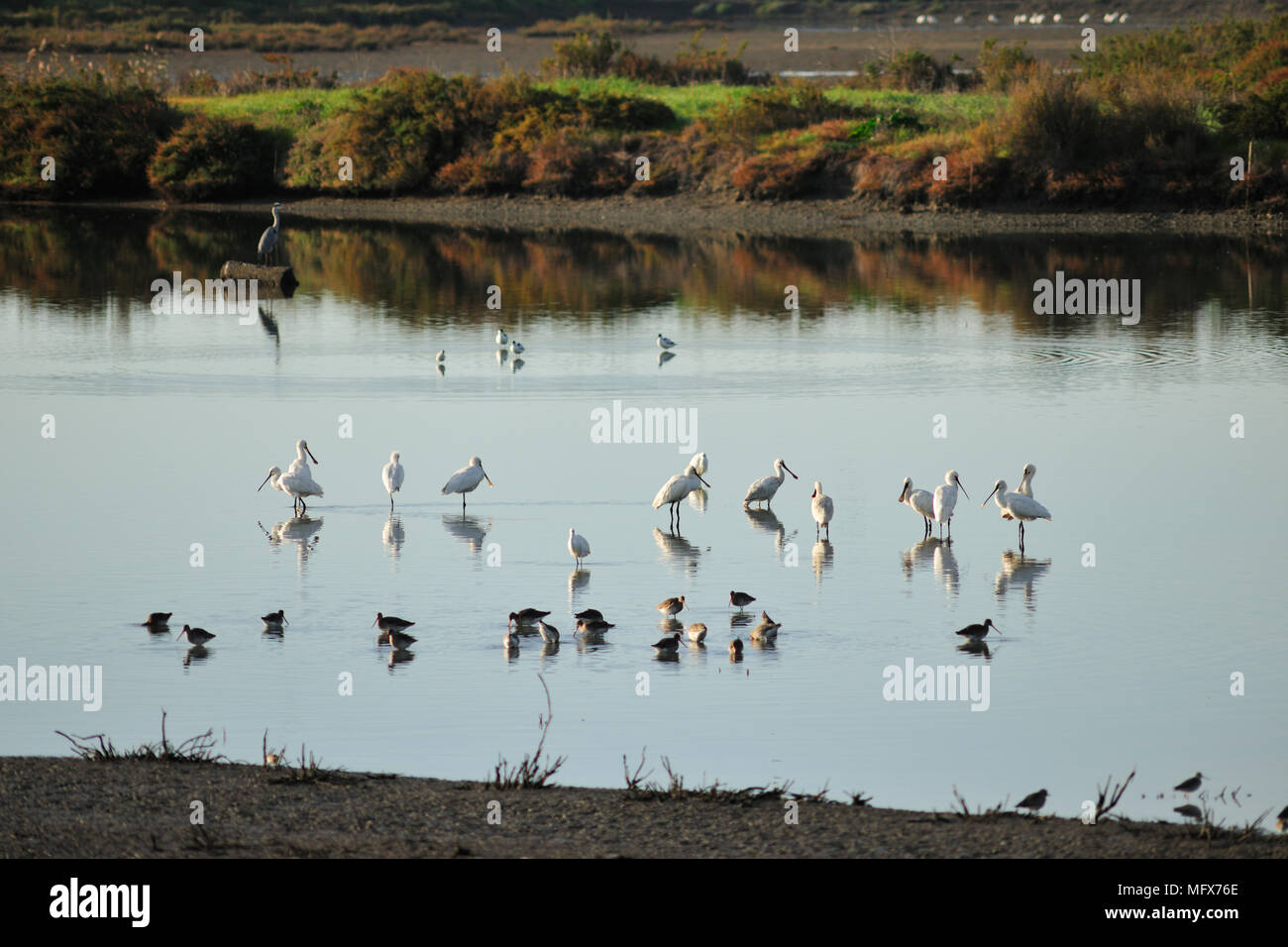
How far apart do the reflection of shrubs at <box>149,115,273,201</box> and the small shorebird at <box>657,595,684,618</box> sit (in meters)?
46.4

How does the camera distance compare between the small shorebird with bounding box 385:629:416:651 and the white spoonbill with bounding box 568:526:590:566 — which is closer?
the small shorebird with bounding box 385:629:416:651

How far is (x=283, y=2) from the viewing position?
335 ft

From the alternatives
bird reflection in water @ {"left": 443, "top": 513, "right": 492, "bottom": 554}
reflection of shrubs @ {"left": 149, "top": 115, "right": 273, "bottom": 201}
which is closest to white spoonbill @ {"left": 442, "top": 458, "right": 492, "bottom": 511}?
bird reflection in water @ {"left": 443, "top": 513, "right": 492, "bottom": 554}

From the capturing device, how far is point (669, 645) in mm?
12219

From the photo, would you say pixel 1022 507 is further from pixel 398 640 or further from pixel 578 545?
pixel 398 640

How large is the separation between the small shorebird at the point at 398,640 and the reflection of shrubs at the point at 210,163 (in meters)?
46.6

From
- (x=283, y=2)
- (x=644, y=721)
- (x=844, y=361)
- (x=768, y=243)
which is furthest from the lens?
(x=283, y=2)

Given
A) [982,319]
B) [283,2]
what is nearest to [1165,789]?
[982,319]

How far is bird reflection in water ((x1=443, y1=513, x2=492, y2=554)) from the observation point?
15758 millimetres

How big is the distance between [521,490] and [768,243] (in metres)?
27.4

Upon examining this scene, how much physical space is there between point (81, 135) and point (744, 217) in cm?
2456

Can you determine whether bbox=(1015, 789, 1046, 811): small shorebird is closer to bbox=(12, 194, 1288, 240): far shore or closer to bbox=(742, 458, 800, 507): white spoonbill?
bbox=(742, 458, 800, 507): white spoonbill

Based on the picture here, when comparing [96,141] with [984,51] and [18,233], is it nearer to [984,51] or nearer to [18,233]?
[18,233]

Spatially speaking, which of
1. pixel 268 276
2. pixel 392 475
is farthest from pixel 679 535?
pixel 268 276
